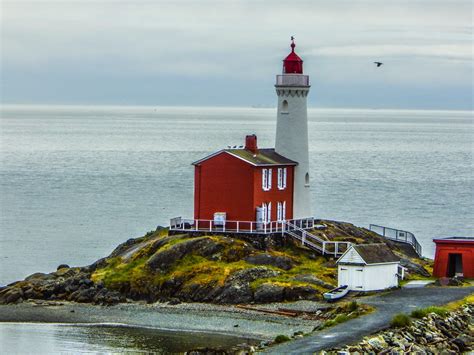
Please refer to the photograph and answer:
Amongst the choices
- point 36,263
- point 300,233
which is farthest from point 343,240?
point 36,263

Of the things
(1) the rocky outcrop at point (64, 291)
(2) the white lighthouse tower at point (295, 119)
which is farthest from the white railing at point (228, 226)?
(1) the rocky outcrop at point (64, 291)

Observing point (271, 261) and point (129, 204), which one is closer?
point (271, 261)

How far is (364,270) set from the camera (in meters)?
48.7

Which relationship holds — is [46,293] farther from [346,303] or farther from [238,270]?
[346,303]

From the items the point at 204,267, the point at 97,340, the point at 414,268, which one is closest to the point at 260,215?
the point at 204,267

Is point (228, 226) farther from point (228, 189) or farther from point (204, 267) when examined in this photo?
point (204, 267)

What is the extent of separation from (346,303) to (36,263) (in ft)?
81.4

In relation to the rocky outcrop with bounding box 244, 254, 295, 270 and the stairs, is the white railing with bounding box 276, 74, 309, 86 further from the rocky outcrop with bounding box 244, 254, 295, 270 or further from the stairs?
the rocky outcrop with bounding box 244, 254, 295, 270

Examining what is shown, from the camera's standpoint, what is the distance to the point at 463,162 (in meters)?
169

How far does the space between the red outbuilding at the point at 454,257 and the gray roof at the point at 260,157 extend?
8.01m

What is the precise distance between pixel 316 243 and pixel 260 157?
4785mm

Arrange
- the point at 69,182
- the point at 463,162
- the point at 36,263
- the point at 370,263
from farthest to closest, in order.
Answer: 1. the point at 463,162
2. the point at 69,182
3. the point at 36,263
4. the point at 370,263

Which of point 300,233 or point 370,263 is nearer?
point 370,263

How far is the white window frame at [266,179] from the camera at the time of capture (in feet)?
181
